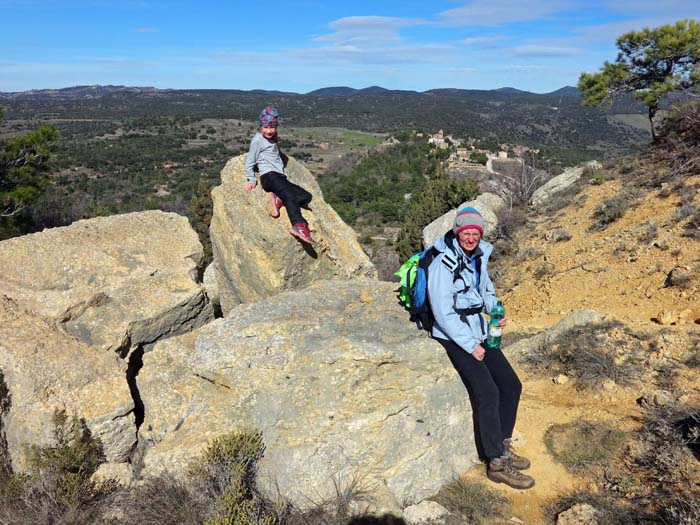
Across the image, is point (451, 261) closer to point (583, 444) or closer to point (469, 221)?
point (469, 221)

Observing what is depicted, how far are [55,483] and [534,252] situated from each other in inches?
458

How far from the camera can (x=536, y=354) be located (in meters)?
6.49

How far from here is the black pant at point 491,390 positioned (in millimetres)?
4000

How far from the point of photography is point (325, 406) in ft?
13.3

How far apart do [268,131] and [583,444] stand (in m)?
4.89

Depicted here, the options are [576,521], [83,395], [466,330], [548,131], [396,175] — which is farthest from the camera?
[548,131]

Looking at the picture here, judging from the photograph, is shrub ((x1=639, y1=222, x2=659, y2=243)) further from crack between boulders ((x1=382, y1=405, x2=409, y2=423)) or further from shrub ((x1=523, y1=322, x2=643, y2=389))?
crack between boulders ((x1=382, y1=405, x2=409, y2=423))

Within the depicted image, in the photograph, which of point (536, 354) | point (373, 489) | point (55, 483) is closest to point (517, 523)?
point (373, 489)

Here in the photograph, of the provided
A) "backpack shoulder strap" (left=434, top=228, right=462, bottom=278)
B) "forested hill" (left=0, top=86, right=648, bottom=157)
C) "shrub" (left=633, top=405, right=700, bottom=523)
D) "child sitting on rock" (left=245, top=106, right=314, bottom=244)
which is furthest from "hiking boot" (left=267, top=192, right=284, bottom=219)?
"forested hill" (left=0, top=86, right=648, bottom=157)

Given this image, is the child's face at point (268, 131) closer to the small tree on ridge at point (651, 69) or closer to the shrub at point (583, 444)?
the shrub at point (583, 444)

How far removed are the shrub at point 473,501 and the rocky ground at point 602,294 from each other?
0.12 meters

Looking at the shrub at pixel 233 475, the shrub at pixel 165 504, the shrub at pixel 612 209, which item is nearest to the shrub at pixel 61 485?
the shrub at pixel 165 504

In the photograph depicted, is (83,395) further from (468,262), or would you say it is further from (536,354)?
(536,354)

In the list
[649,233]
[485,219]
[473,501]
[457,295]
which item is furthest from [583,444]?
[485,219]
